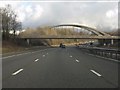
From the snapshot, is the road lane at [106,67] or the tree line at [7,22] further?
the tree line at [7,22]

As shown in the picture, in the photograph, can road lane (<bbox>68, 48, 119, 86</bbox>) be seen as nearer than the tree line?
Yes

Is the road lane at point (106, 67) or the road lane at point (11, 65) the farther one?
the road lane at point (11, 65)

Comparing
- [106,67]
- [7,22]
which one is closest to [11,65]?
[106,67]

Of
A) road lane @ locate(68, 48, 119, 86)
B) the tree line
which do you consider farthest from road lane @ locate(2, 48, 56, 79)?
the tree line

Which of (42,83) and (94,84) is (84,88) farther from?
(42,83)

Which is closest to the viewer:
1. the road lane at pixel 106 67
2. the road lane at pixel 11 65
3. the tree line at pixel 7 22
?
the road lane at pixel 106 67

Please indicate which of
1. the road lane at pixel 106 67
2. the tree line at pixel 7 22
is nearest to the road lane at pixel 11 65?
the road lane at pixel 106 67

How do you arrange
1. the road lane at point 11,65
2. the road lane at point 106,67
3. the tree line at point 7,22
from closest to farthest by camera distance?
the road lane at point 106,67
the road lane at point 11,65
the tree line at point 7,22

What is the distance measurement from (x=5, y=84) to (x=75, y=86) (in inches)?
110

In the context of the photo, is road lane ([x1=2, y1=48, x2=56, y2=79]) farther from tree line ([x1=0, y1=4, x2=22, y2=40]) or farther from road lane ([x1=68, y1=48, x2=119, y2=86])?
tree line ([x1=0, y1=4, x2=22, y2=40])

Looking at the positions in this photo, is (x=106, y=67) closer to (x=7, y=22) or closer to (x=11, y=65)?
(x=11, y=65)

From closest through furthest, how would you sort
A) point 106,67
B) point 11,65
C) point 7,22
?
1. point 106,67
2. point 11,65
3. point 7,22

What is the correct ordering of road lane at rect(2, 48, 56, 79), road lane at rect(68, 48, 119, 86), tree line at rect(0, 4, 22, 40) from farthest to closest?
1. tree line at rect(0, 4, 22, 40)
2. road lane at rect(2, 48, 56, 79)
3. road lane at rect(68, 48, 119, 86)

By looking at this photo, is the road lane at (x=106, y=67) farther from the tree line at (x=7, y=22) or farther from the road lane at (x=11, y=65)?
the tree line at (x=7, y=22)
